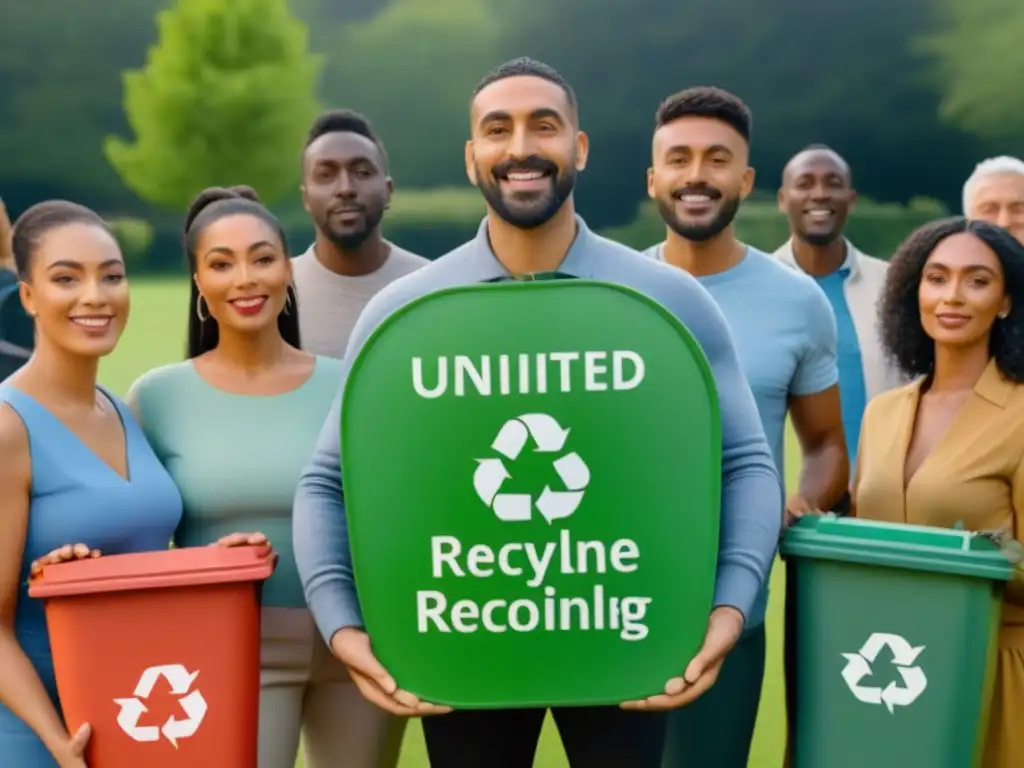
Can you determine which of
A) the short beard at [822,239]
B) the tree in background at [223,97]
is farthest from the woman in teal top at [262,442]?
the tree in background at [223,97]

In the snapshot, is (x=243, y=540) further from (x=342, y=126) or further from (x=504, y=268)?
(x=342, y=126)

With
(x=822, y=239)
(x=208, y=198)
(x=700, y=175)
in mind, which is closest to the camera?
(x=700, y=175)

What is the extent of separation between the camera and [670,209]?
3344mm

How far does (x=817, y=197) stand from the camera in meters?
5.27

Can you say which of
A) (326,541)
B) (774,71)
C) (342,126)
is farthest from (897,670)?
(774,71)

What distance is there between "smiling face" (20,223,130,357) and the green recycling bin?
0.73 metres

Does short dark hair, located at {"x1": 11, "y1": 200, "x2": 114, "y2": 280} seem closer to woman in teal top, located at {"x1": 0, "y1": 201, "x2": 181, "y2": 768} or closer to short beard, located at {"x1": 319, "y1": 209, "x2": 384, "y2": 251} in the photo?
woman in teal top, located at {"x1": 0, "y1": 201, "x2": 181, "y2": 768}

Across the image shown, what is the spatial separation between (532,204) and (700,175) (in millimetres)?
1048

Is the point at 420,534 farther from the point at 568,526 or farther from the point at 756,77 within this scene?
the point at 756,77

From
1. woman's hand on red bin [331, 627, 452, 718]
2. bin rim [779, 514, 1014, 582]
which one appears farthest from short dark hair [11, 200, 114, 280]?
bin rim [779, 514, 1014, 582]

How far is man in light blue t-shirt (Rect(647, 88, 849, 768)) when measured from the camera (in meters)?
3.05

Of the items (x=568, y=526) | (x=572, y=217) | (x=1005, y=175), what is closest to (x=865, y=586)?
(x=568, y=526)

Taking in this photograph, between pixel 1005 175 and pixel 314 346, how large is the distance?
2.32 meters

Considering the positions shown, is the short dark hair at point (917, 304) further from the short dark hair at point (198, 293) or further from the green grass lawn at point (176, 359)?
the green grass lawn at point (176, 359)
